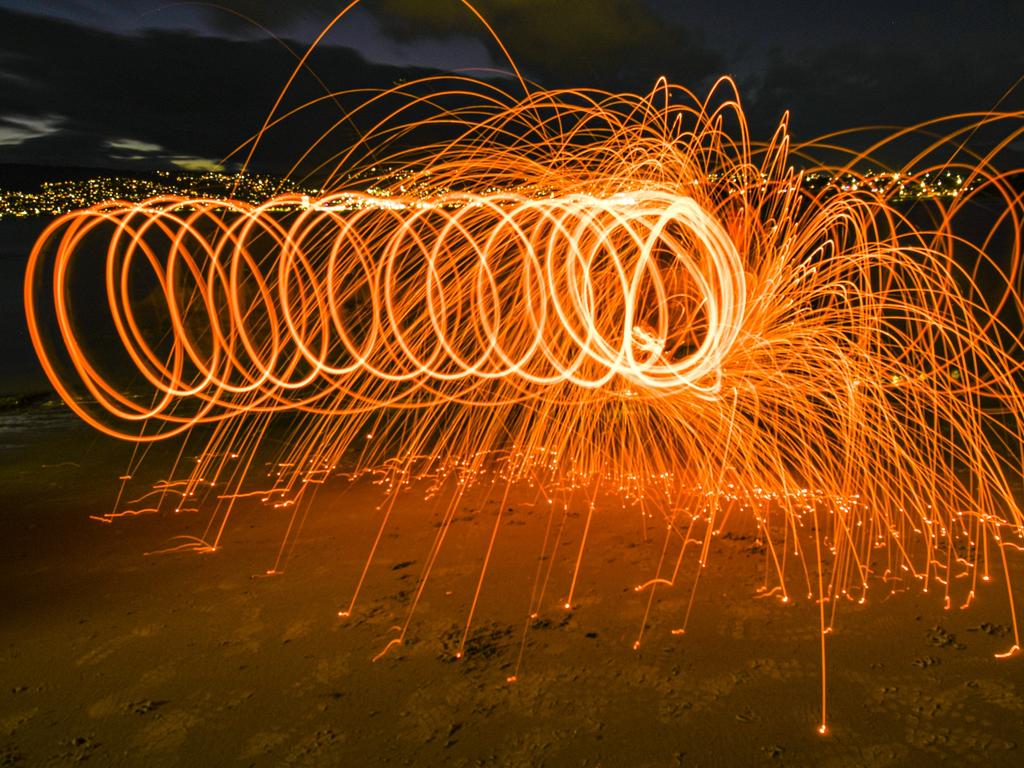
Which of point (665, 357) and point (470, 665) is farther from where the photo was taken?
point (665, 357)

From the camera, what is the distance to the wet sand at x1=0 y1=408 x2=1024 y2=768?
2.68 metres

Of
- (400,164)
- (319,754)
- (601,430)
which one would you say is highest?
(400,164)

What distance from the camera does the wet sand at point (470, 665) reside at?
105 inches

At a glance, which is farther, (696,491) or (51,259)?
(51,259)

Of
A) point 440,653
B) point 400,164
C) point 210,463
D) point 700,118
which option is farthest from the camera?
point 210,463

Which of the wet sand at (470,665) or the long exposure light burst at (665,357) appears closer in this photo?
the wet sand at (470,665)

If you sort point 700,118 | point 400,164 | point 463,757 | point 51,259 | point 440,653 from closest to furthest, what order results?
point 463,757 < point 440,653 < point 700,118 < point 400,164 < point 51,259

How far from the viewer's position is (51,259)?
42.7m

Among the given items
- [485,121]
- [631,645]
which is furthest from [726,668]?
[485,121]

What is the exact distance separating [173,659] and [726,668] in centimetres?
266

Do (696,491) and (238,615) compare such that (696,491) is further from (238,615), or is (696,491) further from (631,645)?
(238,615)

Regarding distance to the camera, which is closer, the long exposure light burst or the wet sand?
the wet sand

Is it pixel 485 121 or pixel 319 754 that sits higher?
pixel 485 121

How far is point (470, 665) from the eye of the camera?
10.7 ft
